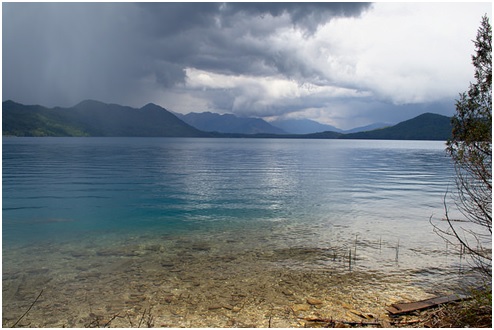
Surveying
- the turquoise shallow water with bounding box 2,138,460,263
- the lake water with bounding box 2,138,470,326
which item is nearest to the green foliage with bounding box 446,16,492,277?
the turquoise shallow water with bounding box 2,138,460,263

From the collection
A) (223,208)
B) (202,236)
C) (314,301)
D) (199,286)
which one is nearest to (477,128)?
(314,301)

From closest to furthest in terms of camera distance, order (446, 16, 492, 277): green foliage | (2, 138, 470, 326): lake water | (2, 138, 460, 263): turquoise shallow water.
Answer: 1. (446, 16, 492, 277): green foliage
2. (2, 138, 470, 326): lake water
3. (2, 138, 460, 263): turquoise shallow water

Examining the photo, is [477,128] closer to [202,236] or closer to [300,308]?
[300,308]

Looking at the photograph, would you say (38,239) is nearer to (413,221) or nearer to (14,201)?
(14,201)

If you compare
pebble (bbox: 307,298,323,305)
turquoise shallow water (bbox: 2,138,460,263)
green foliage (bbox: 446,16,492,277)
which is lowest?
turquoise shallow water (bbox: 2,138,460,263)

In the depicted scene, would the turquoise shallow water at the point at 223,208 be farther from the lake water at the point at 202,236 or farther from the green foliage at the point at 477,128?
the green foliage at the point at 477,128

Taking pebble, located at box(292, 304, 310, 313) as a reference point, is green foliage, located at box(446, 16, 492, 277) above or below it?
above

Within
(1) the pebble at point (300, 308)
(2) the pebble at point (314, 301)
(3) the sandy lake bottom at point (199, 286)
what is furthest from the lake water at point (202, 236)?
(1) the pebble at point (300, 308)

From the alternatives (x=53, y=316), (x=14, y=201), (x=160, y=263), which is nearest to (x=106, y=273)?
(x=160, y=263)

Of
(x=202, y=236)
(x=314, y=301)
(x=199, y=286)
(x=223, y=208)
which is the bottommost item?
(x=223, y=208)

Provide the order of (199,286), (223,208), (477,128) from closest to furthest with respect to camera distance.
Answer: (477,128) → (199,286) → (223,208)

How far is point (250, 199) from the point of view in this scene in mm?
45031

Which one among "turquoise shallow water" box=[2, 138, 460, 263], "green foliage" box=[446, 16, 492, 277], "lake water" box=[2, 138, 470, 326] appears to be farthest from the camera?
"turquoise shallow water" box=[2, 138, 460, 263]

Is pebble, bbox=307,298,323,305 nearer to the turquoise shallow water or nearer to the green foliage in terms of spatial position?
the green foliage
